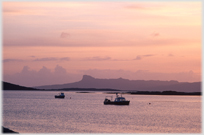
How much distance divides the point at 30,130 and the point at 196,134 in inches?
946

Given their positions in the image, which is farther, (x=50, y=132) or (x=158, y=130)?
(x=158, y=130)

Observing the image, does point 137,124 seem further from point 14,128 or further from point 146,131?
point 14,128

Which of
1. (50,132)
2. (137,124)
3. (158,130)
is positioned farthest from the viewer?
(137,124)

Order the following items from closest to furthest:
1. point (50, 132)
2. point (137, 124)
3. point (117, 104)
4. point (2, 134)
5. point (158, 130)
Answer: point (2, 134) < point (50, 132) < point (158, 130) < point (137, 124) < point (117, 104)

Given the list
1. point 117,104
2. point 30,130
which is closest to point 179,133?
point 30,130

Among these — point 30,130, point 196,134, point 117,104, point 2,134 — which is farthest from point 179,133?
point 117,104

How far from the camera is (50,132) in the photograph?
46.8 m

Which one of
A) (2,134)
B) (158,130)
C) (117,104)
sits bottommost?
(2,134)

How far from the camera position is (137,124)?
57.1 meters

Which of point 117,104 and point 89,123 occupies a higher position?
point 117,104

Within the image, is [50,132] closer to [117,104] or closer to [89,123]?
[89,123]

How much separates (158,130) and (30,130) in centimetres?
1917

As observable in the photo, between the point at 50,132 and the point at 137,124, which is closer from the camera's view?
the point at 50,132

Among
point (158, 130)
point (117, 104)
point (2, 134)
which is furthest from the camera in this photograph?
point (117, 104)
